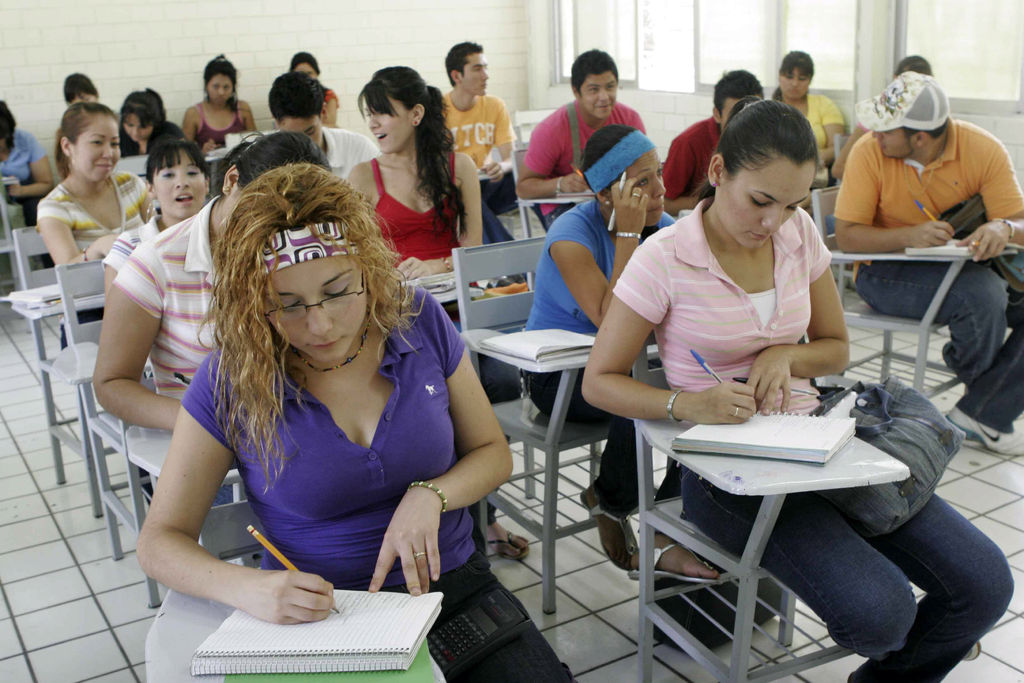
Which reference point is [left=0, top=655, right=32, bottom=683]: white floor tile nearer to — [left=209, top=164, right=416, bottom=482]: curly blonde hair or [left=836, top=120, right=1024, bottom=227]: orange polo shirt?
[left=209, top=164, right=416, bottom=482]: curly blonde hair

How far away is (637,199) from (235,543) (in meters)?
1.43

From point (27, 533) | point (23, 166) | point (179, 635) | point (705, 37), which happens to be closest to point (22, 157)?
point (23, 166)

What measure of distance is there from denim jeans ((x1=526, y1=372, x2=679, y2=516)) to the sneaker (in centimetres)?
156

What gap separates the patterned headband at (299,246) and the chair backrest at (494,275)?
1.27m

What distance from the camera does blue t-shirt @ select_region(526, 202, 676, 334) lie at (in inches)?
102

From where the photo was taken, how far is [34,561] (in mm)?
2957

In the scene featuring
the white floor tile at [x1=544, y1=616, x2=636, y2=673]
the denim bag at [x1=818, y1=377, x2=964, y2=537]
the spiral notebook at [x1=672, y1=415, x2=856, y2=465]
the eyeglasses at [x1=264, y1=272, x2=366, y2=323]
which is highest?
the eyeglasses at [x1=264, y1=272, x2=366, y2=323]

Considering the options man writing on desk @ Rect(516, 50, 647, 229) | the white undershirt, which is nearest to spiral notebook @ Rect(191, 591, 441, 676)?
the white undershirt

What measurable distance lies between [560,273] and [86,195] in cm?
223

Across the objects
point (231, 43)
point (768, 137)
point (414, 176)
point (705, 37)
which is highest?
point (231, 43)

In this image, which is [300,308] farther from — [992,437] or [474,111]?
[474,111]

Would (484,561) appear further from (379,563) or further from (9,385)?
(9,385)

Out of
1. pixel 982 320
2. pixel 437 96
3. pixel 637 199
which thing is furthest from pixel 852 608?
pixel 437 96

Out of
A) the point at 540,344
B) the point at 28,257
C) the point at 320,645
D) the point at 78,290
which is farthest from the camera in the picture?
the point at 28,257
